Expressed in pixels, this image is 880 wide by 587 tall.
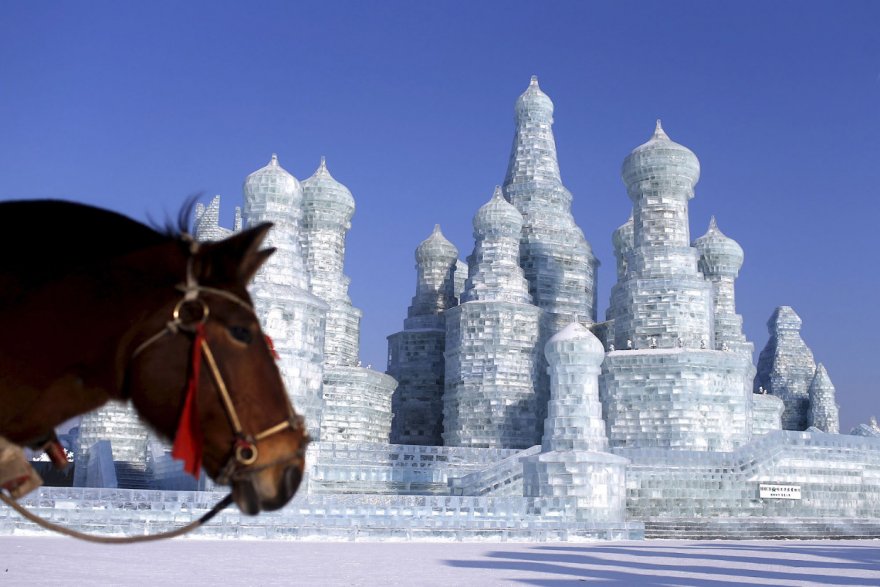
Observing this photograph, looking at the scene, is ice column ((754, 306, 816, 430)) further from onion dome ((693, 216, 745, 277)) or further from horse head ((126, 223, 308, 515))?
horse head ((126, 223, 308, 515))

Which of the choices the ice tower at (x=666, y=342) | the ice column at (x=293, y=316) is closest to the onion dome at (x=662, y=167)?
the ice tower at (x=666, y=342)

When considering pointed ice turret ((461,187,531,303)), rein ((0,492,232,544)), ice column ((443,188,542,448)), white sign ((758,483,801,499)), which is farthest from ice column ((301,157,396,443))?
rein ((0,492,232,544))

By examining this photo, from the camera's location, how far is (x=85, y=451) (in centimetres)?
2522

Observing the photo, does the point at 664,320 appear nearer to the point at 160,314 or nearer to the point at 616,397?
the point at 616,397

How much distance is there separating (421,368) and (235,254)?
32.2m

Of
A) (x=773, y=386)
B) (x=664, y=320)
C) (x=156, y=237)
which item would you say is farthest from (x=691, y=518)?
(x=773, y=386)

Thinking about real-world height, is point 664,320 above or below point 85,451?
above

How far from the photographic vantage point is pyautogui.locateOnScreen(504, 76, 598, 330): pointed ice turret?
112ft

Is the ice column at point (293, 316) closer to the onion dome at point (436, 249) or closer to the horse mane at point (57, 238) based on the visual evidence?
the onion dome at point (436, 249)

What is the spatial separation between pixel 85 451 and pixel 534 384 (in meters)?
14.2

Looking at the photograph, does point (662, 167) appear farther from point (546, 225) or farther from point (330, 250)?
point (330, 250)

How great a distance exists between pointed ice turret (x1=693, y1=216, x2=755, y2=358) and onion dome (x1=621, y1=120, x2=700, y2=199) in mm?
7951

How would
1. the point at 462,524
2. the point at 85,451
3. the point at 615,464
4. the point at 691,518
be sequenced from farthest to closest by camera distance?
the point at 85,451, the point at 691,518, the point at 615,464, the point at 462,524

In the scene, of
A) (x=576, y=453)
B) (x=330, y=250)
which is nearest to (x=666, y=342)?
(x=576, y=453)
